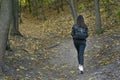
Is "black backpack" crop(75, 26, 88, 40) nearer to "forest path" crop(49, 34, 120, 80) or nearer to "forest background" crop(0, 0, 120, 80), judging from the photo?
"forest path" crop(49, 34, 120, 80)

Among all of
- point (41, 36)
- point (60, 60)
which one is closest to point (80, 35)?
point (60, 60)

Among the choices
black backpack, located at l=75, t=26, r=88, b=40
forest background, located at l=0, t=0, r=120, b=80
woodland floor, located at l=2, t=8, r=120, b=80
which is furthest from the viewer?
black backpack, located at l=75, t=26, r=88, b=40

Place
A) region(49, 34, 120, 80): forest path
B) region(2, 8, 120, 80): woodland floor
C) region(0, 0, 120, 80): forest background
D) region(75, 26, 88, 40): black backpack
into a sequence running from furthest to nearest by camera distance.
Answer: region(75, 26, 88, 40): black backpack, region(2, 8, 120, 80): woodland floor, region(0, 0, 120, 80): forest background, region(49, 34, 120, 80): forest path

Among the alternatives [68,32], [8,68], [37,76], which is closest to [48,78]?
[37,76]

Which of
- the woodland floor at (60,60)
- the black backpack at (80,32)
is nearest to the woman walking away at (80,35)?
the black backpack at (80,32)

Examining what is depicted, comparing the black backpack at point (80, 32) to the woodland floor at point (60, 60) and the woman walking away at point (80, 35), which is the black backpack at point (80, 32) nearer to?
A: the woman walking away at point (80, 35)

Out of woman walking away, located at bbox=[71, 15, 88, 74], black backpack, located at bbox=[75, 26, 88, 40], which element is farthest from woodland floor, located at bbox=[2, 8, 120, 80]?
black backpack, located at bbox=[75, 26, 88, 40]

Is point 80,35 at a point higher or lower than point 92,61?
higher

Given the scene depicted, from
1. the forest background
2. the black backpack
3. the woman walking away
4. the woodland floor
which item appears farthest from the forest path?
the black backpack

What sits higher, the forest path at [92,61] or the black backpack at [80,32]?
the black backpack at [80,32]

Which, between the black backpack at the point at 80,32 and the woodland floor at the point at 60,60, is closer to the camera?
the woodland floor at the point at 60,60

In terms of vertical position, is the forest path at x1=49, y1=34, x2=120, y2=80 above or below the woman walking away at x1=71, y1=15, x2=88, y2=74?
below

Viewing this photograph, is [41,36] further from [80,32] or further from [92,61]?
[80,32]

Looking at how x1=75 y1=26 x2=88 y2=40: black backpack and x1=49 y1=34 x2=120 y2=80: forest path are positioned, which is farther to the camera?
x1=75 y1=26 x2=88 y2=40: black backpack
